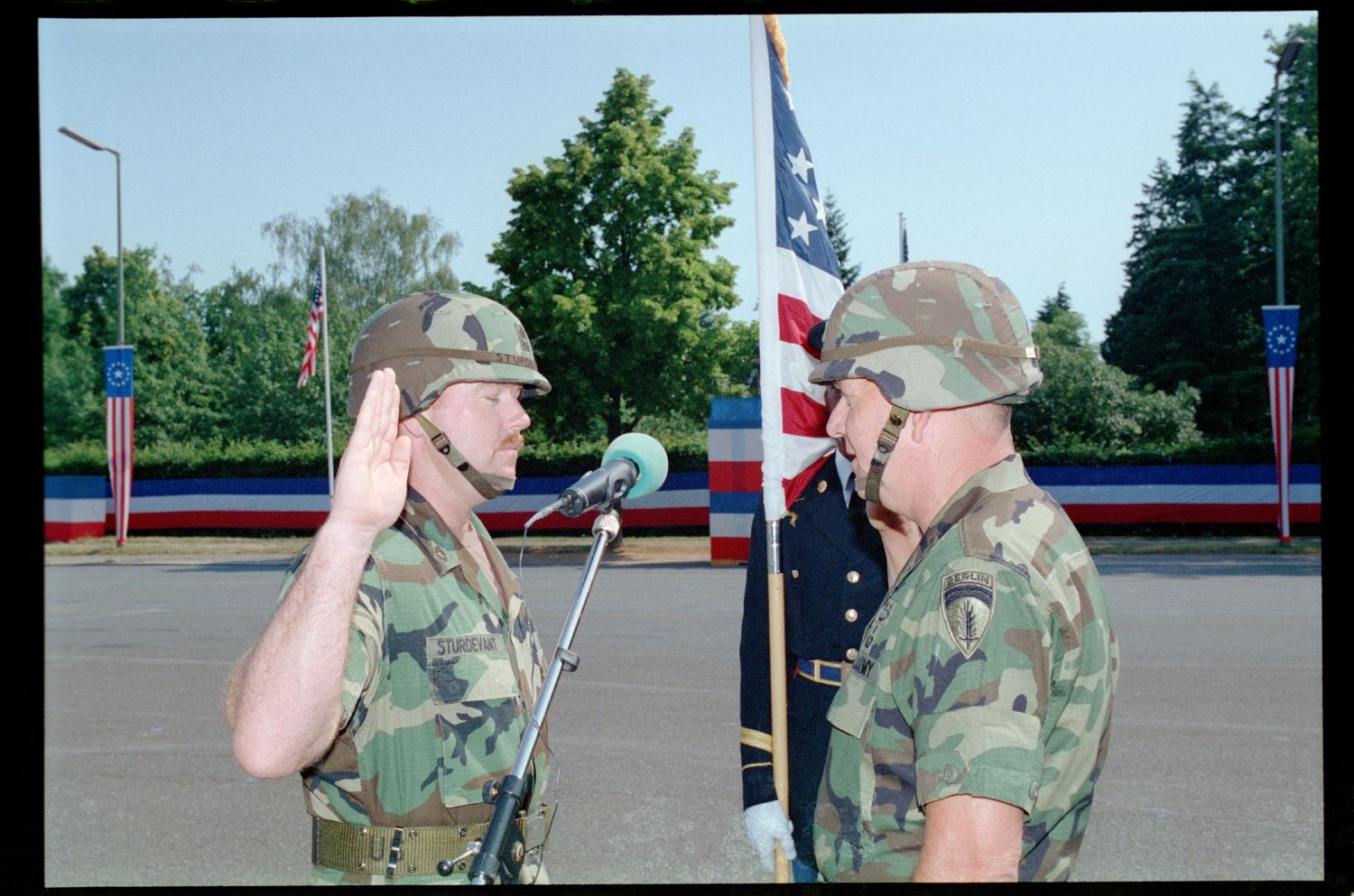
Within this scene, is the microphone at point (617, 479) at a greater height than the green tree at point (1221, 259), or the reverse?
the green tree at point (1221, 259)

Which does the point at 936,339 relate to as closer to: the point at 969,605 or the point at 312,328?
the point at 969,605

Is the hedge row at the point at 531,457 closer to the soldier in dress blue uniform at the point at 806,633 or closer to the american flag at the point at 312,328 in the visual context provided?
the american flag at the point at 312,328

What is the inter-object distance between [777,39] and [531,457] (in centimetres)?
1784

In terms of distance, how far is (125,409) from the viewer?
18219 millimetres

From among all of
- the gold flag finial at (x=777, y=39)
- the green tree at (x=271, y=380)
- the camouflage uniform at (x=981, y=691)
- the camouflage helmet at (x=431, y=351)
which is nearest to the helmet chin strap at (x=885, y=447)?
the camouflage uniform at (x=981, y=691)

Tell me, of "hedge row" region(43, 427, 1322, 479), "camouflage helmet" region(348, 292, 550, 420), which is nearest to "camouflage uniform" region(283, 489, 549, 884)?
"camouflage helmet" region(348, 292, 550, 420)

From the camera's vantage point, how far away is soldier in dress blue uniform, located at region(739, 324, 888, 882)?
3.14 m

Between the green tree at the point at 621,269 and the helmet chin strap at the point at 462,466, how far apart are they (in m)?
16.6

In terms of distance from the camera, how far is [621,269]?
1972cm

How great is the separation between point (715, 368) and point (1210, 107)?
62.1ft

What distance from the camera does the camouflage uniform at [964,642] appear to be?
1.69 metres

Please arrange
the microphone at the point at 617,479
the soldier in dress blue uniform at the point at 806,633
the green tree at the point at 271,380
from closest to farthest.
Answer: the microphone at the point at 617,479
the soldier in dress blue uniform at the point at 806,633
the green tree at the point at 271,380

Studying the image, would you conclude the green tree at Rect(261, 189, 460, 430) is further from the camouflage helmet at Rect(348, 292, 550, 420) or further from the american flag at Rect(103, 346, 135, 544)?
the camouflage helmet at Rect(348, 292, 550, 420)

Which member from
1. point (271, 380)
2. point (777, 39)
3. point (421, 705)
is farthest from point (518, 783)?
point (271, 380)
